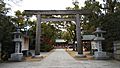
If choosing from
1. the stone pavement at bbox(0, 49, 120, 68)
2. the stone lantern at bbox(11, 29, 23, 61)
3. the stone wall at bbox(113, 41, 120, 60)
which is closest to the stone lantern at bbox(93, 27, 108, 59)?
the stone wall at bbox(113, 41, 120, 60)

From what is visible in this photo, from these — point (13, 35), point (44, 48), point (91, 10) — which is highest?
point (91, 10)

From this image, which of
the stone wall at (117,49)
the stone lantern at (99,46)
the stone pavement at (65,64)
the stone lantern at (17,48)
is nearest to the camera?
the stone pavement at (65,64)

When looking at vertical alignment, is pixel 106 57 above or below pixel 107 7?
below

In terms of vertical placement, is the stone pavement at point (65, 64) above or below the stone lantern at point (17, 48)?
below

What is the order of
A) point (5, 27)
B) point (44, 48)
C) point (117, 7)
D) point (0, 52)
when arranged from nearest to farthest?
1. point (0, 52)
2. point (5, 27)
3. point (117, 7)
4. point (44, 48)

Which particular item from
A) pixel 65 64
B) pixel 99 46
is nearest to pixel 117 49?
pixel 99 46

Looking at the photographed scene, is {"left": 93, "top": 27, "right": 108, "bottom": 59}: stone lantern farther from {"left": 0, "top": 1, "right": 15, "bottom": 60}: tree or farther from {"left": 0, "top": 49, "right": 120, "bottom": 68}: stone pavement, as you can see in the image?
{"left": 0, "top": 1, "right": 15, "bottom": 60}: tree

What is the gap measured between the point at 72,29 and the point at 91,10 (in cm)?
2320

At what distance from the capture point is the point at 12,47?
2209 cm

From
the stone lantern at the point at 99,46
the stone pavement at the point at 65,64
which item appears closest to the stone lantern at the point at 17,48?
the stone pavement at the point at 65,64

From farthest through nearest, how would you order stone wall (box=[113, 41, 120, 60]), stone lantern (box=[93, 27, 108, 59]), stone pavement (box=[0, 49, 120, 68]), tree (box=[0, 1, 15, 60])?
stone lantern (box=[93, 27, 108, 59])
tree (box=[0, 1, 15, 60])
stone wall (box=[113, 41, 120, 60])
stone pavement (box=[0, 49, 120, 68])

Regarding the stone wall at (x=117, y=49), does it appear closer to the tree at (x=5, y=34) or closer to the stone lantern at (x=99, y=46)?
the stone lantern at (x=99, y=46)

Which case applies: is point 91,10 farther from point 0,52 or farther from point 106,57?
point 0,52

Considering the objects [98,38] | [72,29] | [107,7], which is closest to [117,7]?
[107,7]
